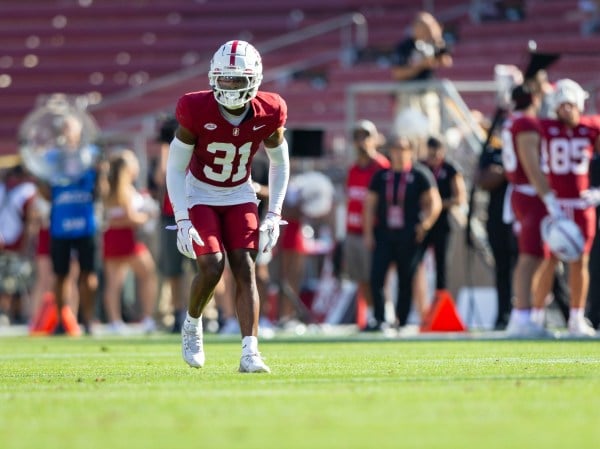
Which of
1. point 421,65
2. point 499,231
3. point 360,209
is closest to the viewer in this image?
point 499,231

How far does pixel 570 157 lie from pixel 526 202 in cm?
52

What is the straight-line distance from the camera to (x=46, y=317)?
16422 mm

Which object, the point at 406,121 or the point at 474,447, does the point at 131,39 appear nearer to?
the point at 406,121

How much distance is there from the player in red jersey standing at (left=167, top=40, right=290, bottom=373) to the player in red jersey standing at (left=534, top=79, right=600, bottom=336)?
4.75 meters

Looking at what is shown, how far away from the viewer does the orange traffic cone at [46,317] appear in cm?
1620

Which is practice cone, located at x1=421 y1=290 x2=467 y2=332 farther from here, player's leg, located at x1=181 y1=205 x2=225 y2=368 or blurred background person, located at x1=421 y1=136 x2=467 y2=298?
player's leg, located at x1=181 y1=205 x2=225 y2=368

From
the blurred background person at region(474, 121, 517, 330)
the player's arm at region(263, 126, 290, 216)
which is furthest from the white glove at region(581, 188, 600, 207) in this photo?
the player's arm at region(263, 126, 290, 216)

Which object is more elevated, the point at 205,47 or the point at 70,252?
the point at 205,47

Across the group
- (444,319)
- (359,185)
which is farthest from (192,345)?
(359,185)

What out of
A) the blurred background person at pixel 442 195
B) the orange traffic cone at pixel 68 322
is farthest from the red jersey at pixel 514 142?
the orange traffic cone at pixel 68 322

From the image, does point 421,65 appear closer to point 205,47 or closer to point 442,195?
point 442,195

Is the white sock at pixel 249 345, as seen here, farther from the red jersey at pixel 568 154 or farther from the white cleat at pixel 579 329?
the red jersey at pixel 568 154

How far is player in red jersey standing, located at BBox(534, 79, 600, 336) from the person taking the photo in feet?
41.3

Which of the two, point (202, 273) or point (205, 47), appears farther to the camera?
point (205, 47)
